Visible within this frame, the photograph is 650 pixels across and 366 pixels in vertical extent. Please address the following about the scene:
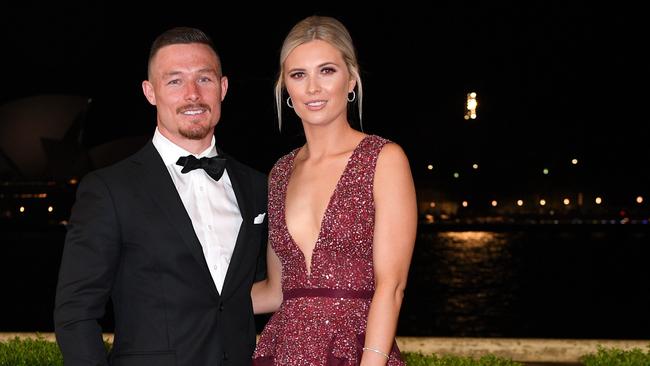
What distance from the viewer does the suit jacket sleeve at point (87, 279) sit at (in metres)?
3.37

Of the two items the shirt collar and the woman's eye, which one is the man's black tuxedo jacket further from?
the woman's eye

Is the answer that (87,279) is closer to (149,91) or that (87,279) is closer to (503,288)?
(149,91)

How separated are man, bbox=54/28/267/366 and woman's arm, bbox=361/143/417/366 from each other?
0.58 metres

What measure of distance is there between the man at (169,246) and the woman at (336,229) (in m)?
0.19

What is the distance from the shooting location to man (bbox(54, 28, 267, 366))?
343 cm

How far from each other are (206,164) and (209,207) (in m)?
0.19

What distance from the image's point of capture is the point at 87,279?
3404mm

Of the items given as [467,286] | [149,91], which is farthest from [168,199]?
[467,286]

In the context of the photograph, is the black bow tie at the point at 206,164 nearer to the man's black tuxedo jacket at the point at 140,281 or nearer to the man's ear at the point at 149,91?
the man's black tuxedo jacket at the point at 140,281

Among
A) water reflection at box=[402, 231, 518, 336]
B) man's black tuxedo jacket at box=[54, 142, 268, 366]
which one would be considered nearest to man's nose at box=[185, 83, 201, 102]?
man's black tuxedo jacket at box=[54, 142, 268, 366]

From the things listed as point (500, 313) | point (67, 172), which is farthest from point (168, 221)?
point (67, 172)

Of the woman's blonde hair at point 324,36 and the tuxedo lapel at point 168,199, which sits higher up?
the woman's blonde hair at point 324,36

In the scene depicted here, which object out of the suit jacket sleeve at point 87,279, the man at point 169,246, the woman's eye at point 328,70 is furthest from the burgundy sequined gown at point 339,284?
the suit jacket sleeve at point 87,279

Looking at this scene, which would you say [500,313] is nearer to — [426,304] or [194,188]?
[426,304]
